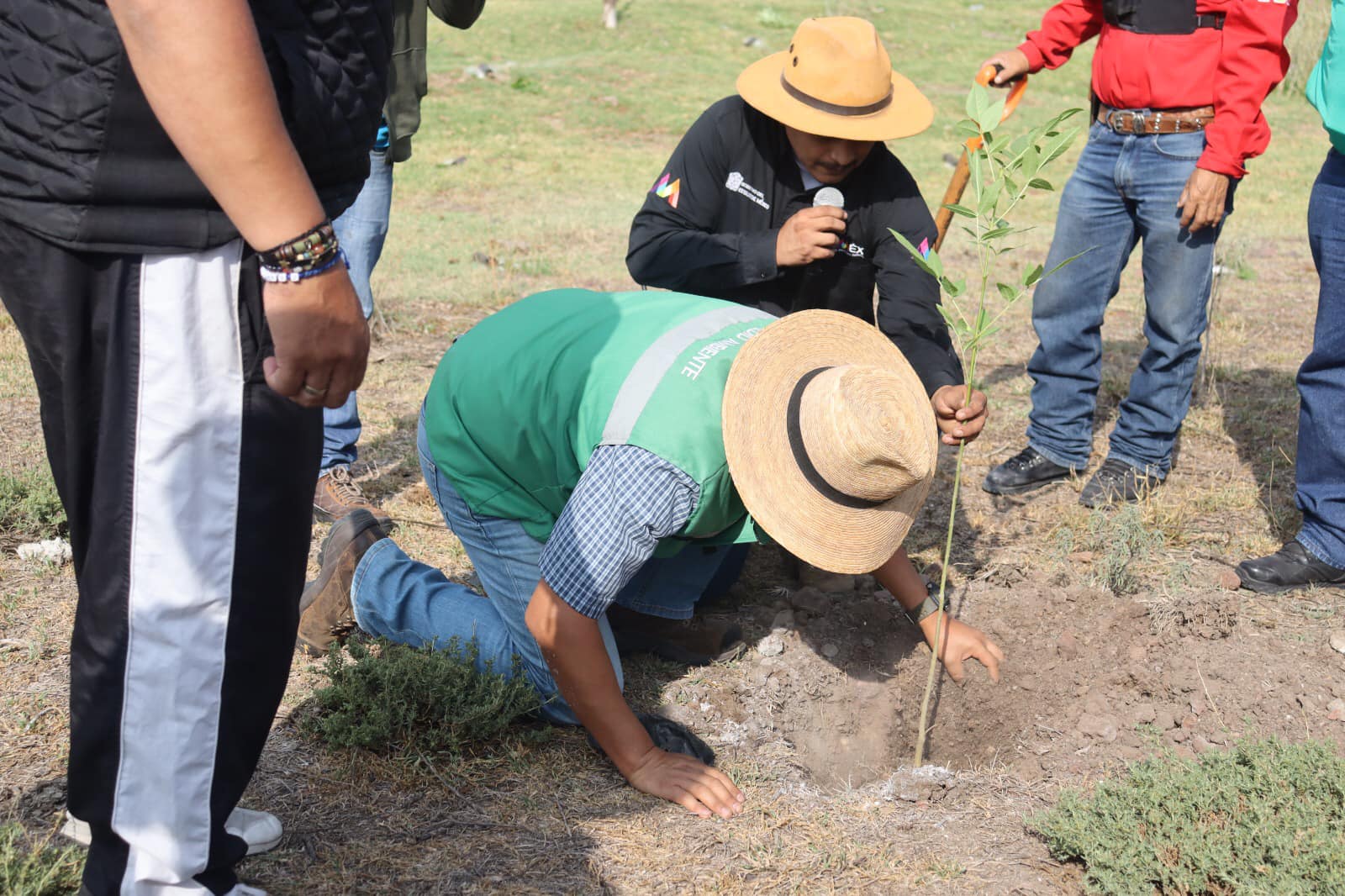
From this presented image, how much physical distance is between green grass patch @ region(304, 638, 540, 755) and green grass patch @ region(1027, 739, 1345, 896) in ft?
4.10

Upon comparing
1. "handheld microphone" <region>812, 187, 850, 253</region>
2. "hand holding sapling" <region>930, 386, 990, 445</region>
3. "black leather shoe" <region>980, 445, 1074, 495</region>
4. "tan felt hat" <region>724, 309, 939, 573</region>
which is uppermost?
"handheld microphone" <region>812, 187, 850, 253</region>

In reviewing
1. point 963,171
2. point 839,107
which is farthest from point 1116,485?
point 839,107

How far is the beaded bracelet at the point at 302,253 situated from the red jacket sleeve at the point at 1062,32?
3391 millimetres

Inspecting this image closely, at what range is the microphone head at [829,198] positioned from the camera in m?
3.50

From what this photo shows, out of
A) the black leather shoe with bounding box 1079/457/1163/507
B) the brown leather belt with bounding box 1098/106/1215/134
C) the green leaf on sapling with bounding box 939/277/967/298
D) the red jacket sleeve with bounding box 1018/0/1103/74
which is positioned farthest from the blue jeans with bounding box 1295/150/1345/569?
the green leaf on sapling with bounding box 939/277/967/298

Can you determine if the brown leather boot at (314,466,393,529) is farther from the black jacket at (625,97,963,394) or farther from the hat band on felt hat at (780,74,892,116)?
the hat band on felt hat at (780,74,892,116)

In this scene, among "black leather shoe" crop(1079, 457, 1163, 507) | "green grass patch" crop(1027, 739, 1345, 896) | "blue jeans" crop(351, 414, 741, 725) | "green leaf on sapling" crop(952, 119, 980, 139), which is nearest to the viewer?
"green grass patch" crop(1027, 739, 1345, 896)

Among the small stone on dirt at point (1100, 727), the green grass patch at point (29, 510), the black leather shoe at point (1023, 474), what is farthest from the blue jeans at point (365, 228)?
the small stone on dirt at point (1100, 727)

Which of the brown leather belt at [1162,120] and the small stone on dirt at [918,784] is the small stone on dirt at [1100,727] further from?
the brown leather belt at [1162,120]

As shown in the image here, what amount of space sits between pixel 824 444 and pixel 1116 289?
2.40 meters

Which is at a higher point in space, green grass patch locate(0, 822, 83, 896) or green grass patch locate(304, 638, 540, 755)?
green grass patch locate(0, 822, 83, 896)

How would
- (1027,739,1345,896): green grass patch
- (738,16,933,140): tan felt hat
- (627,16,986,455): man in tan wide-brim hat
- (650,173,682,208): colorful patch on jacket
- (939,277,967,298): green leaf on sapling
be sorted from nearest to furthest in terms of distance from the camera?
(1027,739,1345,896): green grass patch → (939,277,967,298): green leaf on sapling → (738,16,933,140): tan felt hat → (627,16,986,455): man in tan wide-brim hat → (650,173,682,208): colorful patch on jacket

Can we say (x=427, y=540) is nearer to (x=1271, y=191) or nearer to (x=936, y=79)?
(x=1271, y=191)

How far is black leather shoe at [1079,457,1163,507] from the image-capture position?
162 inches
